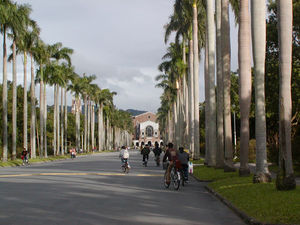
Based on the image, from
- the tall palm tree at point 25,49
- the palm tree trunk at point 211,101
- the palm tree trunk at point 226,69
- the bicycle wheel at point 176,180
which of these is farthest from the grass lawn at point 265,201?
the tall palm tree at point 25,49

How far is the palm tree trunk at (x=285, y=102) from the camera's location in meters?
13.4

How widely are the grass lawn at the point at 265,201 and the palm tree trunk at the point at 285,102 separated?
425 millimetres

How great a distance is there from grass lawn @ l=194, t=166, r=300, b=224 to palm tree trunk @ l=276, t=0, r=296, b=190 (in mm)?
425

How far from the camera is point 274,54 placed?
32.8m

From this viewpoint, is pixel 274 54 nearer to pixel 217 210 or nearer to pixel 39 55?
pixel 217 210

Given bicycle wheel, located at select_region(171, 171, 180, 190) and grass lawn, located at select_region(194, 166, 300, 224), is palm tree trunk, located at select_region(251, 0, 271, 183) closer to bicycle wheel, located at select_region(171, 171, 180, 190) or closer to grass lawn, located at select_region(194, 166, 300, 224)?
grass lawn, located at select_region(194, 166, 300, 224)

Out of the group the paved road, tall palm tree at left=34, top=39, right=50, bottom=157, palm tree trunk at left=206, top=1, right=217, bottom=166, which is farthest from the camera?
tall palm tree at left=34, top=39, right=50, bottom=157

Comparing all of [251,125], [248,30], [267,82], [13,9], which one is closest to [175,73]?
[251,125]

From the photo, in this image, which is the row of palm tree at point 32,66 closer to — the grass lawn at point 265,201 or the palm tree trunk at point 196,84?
the palm tree trunk at point 196,84

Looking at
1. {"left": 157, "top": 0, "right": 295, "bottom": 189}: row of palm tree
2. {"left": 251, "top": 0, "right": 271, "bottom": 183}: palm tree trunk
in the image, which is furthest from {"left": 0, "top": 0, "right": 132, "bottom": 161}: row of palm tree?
{"left": 251, "top": 0, "right": 271, "bottom": 183}: palm tree trunk

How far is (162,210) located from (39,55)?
163ft

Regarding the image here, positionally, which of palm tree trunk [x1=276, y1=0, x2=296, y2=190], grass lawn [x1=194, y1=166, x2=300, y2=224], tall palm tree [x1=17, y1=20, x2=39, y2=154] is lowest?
grass lawn [x1=194, y1=166, x2=300, y2=224]

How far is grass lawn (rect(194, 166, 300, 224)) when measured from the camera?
9.48 metres

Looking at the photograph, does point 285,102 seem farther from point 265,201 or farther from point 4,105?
point 4,105
